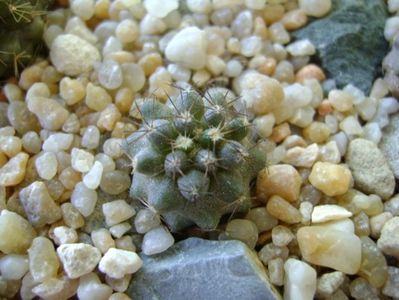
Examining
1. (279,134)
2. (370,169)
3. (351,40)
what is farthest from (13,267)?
(351,40)

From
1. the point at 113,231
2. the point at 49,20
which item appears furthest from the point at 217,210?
the point at 49,20

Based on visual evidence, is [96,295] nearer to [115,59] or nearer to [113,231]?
[113,231]

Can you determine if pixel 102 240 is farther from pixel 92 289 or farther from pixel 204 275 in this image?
pixel 204 275

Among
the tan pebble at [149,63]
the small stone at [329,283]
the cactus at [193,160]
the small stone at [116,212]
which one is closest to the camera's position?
the cactus at [193,160]

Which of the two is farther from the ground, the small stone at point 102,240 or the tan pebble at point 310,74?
the tan pebble at point 310,74

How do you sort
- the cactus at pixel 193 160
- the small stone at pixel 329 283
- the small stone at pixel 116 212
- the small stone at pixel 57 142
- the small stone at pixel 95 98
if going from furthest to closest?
the small stone at pixel 95 98 < the small stone at pixel 57 142 < the small stone at pixel 116 212 < the small stone at pixel 329 283 < the cactus at pixel 193 160

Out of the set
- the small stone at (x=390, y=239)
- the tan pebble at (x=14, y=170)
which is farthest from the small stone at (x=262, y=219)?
the tan pebble at (x=14, y=170)

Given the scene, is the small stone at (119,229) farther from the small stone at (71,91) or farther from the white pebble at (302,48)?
the white pebble at (302,48)
